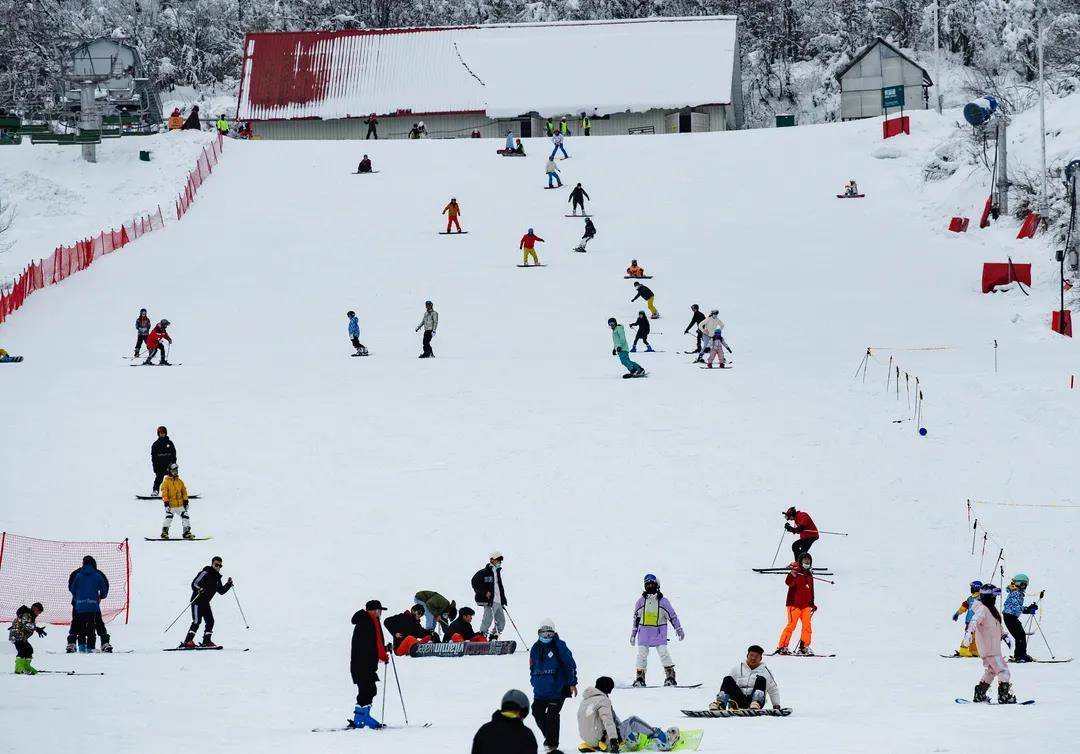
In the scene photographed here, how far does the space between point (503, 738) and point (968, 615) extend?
9738mm

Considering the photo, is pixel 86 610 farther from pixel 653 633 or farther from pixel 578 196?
pixel 578 196

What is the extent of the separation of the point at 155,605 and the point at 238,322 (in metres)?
18.4

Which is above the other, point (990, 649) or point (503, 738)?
point (503, 738)

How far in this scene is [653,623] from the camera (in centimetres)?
1605

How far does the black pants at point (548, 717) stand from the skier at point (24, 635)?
5612mm

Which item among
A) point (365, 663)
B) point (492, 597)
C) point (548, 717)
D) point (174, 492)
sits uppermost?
point (174, 492)

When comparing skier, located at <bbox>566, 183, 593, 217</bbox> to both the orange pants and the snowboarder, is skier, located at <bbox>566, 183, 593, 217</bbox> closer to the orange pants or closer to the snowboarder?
the snowboarder

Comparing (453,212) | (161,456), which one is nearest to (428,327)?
(161,456)

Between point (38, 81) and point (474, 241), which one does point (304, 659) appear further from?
point (38, 81)

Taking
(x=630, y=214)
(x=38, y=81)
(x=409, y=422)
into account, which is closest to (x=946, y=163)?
(x=630, y=214)

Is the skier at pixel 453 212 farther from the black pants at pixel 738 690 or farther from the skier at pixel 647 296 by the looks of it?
the black pants at pixel 738 690

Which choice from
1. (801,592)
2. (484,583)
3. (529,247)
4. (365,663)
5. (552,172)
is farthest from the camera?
(552,172)

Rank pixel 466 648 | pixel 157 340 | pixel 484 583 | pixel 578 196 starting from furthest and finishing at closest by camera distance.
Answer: pixel 578 196 < pixel 157 340 < pixel 484 583 < pixel 466 648

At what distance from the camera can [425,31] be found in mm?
73938
